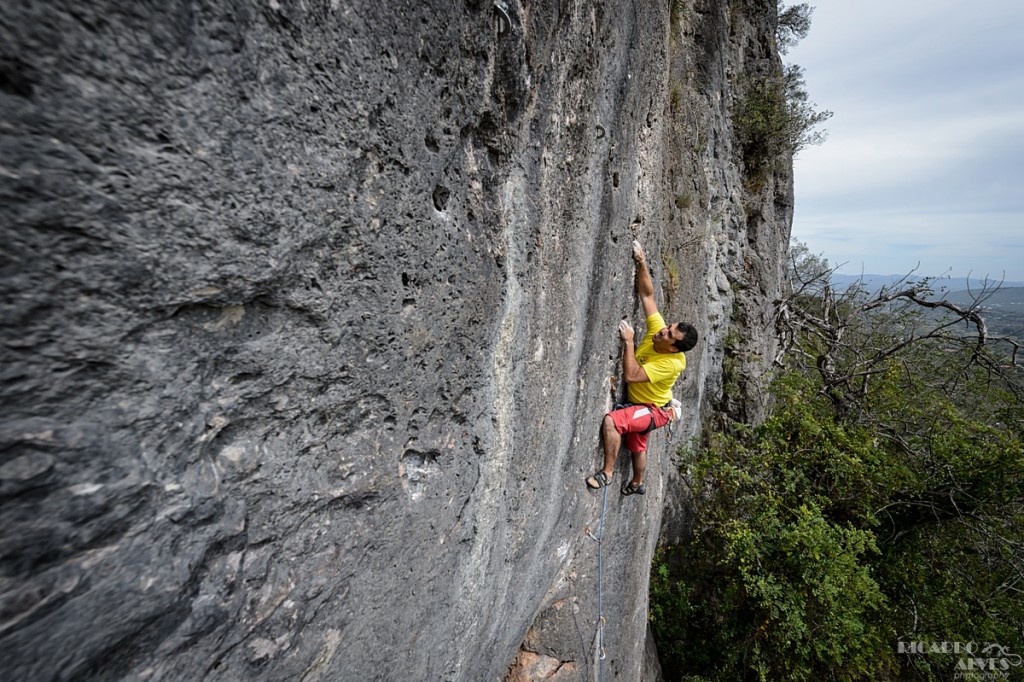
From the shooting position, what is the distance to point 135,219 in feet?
4.61

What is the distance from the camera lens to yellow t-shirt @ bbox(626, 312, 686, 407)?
4.85m

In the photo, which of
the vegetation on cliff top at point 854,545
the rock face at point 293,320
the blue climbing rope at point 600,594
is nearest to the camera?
the rock face at point 293,320

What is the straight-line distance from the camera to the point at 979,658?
7320mm

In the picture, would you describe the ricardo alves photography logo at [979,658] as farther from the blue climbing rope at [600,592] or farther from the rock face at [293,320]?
the rock face at [293,320]

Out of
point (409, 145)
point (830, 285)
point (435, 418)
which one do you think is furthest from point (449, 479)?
point (830, 285)

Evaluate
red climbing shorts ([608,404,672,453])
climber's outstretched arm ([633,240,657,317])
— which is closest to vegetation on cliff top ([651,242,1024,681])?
red climbing shorts ([608,404,672,453])

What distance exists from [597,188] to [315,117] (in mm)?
2483

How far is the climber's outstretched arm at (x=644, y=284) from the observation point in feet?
15.4

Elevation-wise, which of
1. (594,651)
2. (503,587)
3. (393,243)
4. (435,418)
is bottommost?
(594,651)

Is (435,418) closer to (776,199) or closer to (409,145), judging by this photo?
(409,145)

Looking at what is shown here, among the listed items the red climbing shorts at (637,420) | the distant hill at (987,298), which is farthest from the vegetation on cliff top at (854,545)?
the red climbing shorts at (637,420)

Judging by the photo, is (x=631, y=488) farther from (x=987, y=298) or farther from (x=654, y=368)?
(x=987, y=298)

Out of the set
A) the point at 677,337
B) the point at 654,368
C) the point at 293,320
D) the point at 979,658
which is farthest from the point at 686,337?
the point at 979,658

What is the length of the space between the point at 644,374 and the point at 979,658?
302 inches
